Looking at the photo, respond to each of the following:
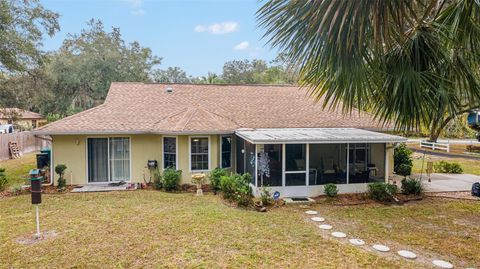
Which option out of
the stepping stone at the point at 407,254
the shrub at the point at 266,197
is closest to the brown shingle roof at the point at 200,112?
the shrub at the point at 266,197

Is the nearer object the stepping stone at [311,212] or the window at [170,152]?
the stepping stone at [311,212]

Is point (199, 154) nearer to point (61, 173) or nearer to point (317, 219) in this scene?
point (61, 173)

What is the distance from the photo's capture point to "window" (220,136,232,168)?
1430 centimetres

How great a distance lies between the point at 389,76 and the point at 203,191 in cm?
894

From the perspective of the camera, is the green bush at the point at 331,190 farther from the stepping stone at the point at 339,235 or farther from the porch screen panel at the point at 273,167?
the stepping stone at the point at 339,235

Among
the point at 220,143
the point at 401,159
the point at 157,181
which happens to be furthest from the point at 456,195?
the point at 157,181

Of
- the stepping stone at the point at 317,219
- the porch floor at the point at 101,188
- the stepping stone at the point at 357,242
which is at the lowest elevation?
the stepping stone at the point at 357,242

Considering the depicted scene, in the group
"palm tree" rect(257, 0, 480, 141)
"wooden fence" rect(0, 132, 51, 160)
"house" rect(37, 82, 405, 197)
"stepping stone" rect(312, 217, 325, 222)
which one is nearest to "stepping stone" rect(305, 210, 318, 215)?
"stepping stone" rect(312, 217, 325, 222)

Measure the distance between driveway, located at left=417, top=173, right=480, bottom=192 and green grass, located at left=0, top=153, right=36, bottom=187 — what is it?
57.8ft

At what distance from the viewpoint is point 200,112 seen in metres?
14.9

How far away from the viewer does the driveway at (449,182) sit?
13.8 metres

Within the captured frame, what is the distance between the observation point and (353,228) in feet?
29.1

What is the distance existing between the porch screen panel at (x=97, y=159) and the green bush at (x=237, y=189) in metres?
5.54

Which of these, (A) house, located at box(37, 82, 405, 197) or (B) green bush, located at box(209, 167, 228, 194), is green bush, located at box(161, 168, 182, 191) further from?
(B) green bush, located at box(209, 167, 228, 194)
